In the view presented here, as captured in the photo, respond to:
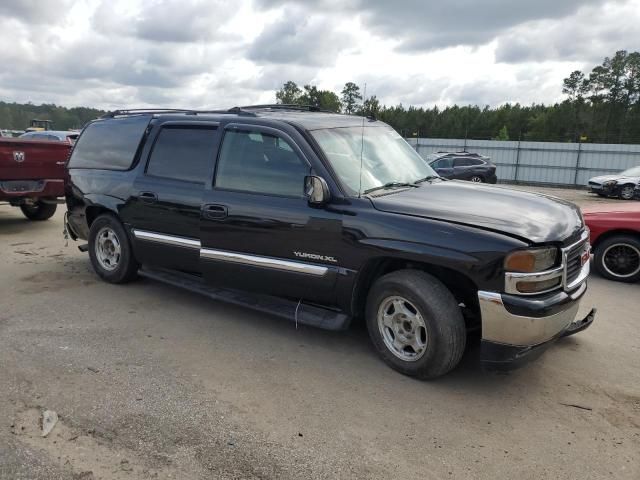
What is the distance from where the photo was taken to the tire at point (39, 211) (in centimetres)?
1018

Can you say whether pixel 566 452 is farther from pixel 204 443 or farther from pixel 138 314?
pixel 138 314

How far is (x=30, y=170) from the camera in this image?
9102 millimetres

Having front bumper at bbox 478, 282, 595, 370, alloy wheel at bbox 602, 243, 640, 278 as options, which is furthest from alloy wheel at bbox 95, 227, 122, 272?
alloy wheel at bbox 602, 243, 640, 278

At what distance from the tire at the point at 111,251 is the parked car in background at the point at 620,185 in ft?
62.0

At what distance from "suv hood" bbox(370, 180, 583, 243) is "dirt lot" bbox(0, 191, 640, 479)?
1122 millimetres

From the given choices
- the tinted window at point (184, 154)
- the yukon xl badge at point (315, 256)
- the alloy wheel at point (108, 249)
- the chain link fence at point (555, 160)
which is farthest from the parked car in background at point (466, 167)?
the yukon xl badge at point (315, 256)

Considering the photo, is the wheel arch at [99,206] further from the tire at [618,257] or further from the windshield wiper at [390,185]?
the tire at [618,257]

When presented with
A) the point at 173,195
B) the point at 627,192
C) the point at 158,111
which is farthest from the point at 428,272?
the point at 627,192

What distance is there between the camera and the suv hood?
359 cm

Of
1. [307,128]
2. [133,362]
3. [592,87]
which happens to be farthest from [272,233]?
[592,87]

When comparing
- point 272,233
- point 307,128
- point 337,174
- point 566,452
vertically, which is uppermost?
point 307,128

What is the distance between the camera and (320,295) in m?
4.24

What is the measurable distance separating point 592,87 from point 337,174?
6236cm

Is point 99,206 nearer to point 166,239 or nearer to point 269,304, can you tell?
point 166,239
